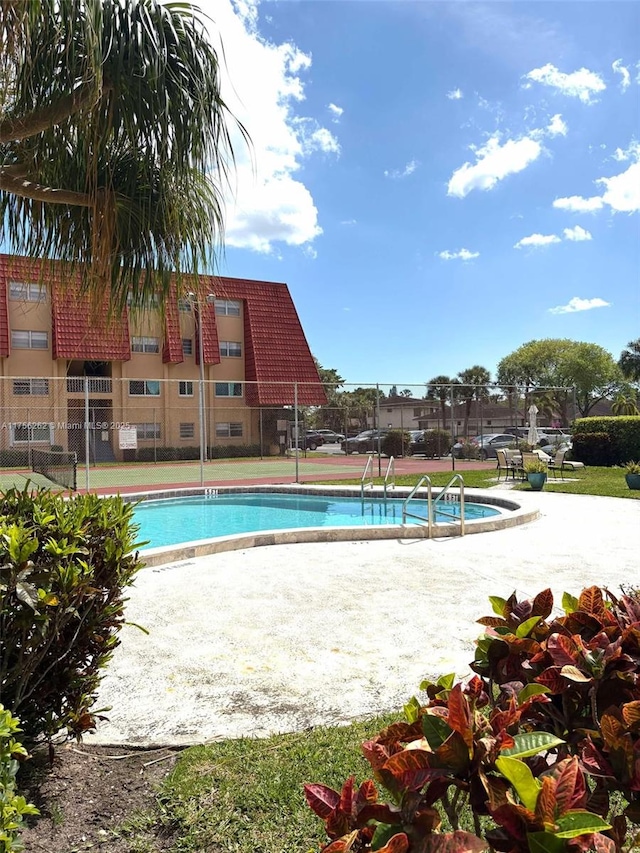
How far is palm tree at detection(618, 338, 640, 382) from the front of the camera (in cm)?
5278

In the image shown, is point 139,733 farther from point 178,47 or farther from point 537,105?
point 537,105

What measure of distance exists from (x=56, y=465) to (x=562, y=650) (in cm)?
1865

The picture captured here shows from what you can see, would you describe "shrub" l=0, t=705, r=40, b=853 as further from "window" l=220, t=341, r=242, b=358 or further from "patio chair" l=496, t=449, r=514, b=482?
"window" l=220, t=341, r=242, b=358

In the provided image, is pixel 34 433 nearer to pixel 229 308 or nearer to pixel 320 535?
pixel 229 308

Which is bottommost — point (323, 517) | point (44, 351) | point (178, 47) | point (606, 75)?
point (323, 517)

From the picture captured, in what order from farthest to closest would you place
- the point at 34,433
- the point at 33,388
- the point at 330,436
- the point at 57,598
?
1. the point at 330,436
2. the point at 33,388
3. the point at 34,433
4. the point at 57,598

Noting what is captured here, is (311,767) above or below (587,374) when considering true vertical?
below

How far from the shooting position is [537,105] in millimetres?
11055

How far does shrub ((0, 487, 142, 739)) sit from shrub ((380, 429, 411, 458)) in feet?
82.2

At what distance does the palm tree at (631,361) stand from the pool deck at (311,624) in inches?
2025

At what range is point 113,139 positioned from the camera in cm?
286

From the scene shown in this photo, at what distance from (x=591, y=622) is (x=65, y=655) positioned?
6.22ft

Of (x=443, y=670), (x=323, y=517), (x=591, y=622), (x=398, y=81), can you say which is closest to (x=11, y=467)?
(x=323, y=517)

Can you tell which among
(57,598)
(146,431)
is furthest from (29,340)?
(57,598)
